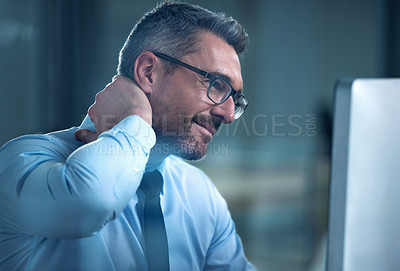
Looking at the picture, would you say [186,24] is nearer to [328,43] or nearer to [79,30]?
[79,30]

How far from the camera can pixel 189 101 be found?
737mm

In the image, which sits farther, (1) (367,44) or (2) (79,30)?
(1) (367,44)

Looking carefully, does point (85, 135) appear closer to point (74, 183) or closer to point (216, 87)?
point (74, 183)

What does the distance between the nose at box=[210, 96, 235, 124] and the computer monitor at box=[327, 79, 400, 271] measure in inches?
12.6

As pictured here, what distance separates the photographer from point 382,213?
0.45 meters

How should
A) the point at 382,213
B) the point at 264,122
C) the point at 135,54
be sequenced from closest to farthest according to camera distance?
1. the point at 382,213
2. the point at 135,54
3. the point at 264,122

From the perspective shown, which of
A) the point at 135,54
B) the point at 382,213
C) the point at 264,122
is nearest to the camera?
the point at 382,213

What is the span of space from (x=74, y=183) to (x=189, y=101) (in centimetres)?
27

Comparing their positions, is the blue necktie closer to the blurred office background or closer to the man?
the man

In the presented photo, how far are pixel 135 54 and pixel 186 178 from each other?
0.30 meters

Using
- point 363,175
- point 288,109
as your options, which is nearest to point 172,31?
point 288,109

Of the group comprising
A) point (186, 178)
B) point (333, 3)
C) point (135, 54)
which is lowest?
point (186, 178)

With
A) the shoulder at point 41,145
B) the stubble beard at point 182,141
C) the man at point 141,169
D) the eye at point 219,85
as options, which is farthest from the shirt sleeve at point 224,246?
the shoulder at point 41,145

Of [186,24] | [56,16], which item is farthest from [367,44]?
[56,16]
